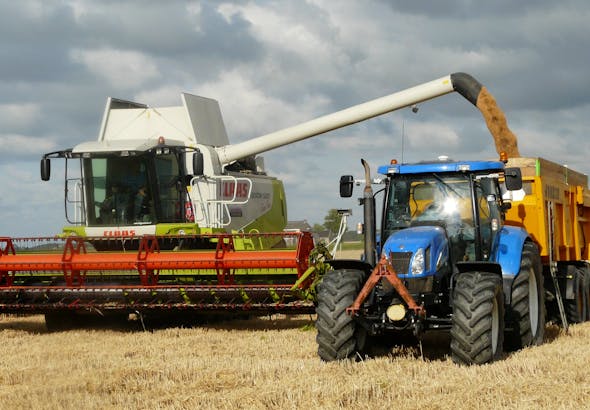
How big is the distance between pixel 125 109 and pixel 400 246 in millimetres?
7506

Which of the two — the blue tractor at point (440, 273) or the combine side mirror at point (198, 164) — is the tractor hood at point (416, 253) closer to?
the blue tractor at point (440, 273)

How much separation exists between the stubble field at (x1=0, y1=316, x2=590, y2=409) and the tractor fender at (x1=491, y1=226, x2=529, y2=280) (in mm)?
694

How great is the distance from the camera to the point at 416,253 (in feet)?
22.7

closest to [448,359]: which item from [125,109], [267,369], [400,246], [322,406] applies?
[400,246]

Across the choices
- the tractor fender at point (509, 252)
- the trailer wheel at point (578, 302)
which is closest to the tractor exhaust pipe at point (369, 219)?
the tractor fender at point (509, 252)

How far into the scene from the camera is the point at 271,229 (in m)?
13.8

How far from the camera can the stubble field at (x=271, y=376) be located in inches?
212

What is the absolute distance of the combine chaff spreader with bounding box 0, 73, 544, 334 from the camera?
9664 mm

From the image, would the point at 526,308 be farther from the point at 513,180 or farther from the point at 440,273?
the point at 513,180

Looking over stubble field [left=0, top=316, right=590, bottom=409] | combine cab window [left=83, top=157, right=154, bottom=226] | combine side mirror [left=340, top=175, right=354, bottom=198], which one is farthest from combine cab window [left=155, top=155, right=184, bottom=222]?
combine side mirror [left=340, top=175, right=354, bottom=198]

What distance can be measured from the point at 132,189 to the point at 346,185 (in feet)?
16.7

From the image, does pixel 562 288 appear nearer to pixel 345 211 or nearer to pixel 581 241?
pixel 581 241

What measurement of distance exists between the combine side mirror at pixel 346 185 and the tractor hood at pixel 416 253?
0.63 m

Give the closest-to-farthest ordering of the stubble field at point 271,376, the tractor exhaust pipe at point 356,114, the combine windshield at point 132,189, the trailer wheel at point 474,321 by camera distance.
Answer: the stubble field at point 271,376 → the trailer wheel at point 474,321 → the combine windshield at point 132,189 → the tractor exhaust pipe at point 356,114
